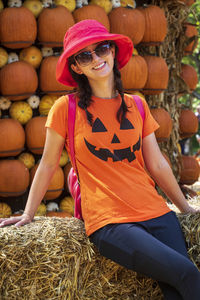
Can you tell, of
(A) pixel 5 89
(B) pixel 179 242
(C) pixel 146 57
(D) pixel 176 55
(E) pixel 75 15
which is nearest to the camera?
(B) pixel 179 242

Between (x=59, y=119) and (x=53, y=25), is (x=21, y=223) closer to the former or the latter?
(x=59, y=119)

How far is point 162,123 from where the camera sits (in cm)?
568

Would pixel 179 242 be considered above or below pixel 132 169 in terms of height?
below

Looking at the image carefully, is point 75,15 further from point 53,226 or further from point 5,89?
point 53,226

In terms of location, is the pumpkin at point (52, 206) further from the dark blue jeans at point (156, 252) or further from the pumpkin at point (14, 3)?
the dark blue jeans at point (156, 252)

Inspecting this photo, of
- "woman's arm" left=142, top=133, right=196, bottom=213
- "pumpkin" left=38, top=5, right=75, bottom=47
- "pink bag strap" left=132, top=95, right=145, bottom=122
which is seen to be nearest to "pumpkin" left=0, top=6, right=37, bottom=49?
"pumpkin" left=38, top=5, right=75, bottom=47

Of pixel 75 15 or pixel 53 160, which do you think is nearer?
pixel 53 160

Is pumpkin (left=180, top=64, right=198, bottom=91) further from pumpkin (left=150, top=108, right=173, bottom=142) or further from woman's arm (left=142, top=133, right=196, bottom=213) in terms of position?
woman's arm (left=142, top=133, right=196, bottom=213)

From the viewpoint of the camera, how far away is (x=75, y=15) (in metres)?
5.37

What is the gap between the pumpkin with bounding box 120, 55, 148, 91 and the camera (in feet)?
17.6

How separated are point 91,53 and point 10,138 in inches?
97.4

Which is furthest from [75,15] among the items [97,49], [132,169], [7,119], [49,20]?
[132,169]

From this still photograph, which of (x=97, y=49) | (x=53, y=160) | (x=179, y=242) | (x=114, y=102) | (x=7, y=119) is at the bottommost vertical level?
(x=7, y=119)

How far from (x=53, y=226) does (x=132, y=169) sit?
56 cm
